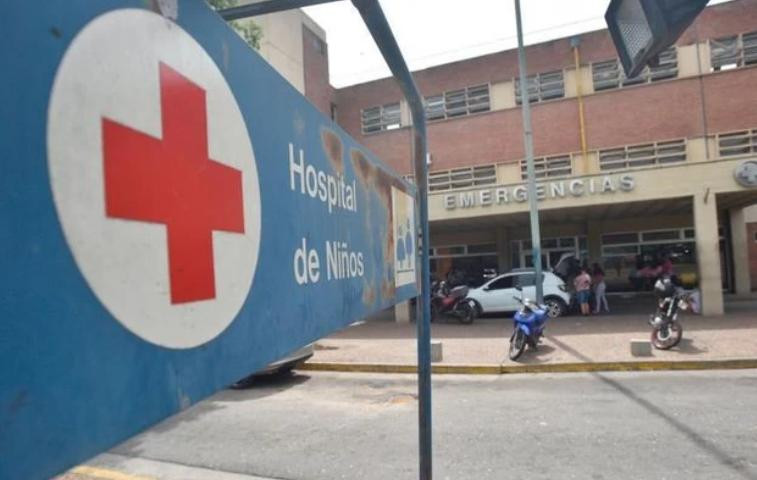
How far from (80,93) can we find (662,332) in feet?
34.9

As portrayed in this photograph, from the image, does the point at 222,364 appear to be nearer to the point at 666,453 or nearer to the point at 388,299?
the point at 388,299

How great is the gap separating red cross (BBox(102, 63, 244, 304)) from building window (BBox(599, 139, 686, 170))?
19996mm

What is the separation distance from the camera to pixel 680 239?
20062mm

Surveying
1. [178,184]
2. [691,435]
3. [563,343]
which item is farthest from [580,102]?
[178,184]

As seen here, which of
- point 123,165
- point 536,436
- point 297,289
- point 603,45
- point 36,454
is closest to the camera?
point 36,454

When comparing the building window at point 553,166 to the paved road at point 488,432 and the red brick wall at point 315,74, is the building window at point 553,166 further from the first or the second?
the paved road at point 488,432

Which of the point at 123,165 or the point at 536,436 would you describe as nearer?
the point at 123,165

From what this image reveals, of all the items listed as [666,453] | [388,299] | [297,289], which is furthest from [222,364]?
[666,453]

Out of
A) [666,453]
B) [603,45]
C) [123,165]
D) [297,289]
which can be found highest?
[603,45]

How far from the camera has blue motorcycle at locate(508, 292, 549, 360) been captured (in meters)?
9.62

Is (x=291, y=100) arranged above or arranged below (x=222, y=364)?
above

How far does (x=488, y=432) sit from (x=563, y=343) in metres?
5.73

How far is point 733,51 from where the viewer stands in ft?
59.5

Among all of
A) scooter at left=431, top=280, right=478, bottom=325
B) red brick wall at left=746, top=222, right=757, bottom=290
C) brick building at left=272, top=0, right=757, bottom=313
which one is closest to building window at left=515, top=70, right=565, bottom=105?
brick building at left=272, top=0, right=757, bottom=313
